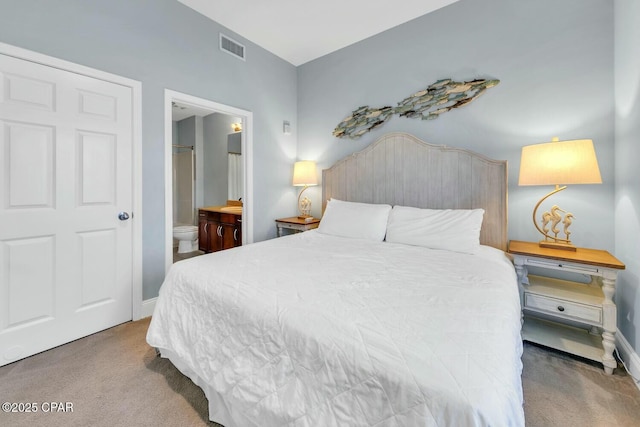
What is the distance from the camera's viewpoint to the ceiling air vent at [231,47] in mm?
2927

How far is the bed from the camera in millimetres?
773

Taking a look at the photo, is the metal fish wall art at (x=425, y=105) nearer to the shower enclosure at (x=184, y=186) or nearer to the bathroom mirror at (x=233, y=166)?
the bathroom mirror at (x=233, y=166)

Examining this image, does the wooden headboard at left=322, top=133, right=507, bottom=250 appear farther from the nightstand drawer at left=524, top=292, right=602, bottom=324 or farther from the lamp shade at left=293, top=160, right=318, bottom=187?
the nightstand drawer at left=524, top=292, right=602, bottom=324

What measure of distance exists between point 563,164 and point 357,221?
5.12 feet

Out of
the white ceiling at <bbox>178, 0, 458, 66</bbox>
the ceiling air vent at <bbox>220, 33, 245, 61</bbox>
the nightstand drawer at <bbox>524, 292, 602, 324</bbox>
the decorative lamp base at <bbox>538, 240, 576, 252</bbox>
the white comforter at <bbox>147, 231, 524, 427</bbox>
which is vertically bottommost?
the nightstand drawer at <bbox>524, 292, 602, 324</bbox>

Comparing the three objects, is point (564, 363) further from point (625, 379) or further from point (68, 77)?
point (68, 77)

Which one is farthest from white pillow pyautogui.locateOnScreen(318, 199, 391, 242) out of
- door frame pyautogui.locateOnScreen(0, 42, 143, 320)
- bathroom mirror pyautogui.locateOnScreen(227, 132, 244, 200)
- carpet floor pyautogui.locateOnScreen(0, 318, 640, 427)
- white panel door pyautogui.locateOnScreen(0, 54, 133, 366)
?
bathroom mirror pyautogui.locateOnScreen(227, 132, 244, 200)

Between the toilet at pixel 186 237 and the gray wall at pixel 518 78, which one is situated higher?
the gray wall at pixel 518 78

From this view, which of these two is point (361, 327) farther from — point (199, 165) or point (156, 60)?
point (199, 165)

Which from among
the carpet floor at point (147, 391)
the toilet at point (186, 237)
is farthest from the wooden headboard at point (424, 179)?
the toilet at point (186, 237)

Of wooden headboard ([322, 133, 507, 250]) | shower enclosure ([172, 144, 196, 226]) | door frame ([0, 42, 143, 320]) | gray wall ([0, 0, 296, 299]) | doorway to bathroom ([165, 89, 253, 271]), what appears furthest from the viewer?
shower enclosure ([172, 144, 196, 226])

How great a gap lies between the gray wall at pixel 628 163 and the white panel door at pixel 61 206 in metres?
3.59

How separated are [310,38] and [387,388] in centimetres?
353

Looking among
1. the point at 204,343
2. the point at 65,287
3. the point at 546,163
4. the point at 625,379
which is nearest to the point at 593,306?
the point at 625,379
